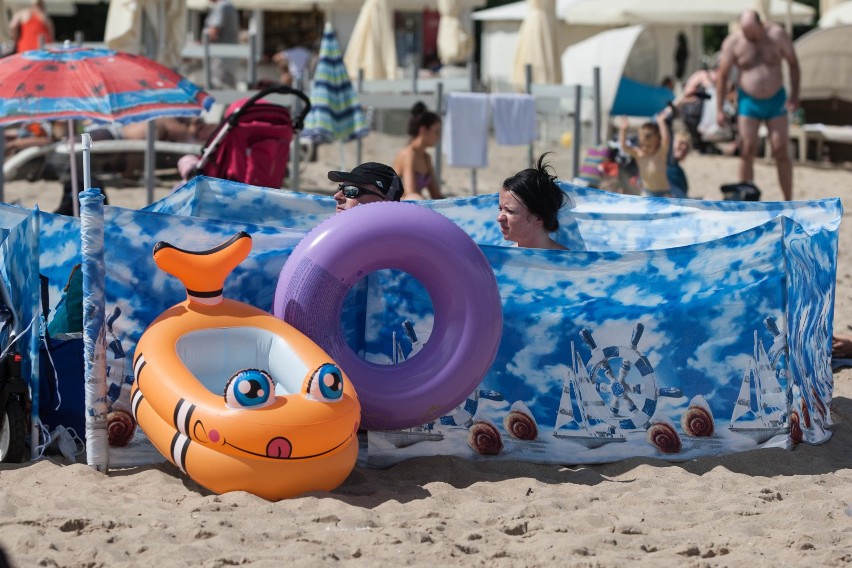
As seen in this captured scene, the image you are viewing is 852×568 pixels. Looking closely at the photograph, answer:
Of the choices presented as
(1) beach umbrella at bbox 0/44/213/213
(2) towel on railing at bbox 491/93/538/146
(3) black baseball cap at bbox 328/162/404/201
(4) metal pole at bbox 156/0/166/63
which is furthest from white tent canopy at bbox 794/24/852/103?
(3) black baseball cap at bbox 328/162/404/201

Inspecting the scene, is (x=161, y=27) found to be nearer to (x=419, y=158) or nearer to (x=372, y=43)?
(x=372, y=43)

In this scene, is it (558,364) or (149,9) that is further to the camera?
(149,9)

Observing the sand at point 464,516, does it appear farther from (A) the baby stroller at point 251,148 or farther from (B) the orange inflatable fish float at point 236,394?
(A) the baby stroller at point 251,148

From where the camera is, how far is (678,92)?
21.9 metres

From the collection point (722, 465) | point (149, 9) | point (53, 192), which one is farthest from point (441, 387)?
point (149, 9)

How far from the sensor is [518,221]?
4953 mm

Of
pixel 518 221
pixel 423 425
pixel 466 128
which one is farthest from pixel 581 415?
pixel 466 128

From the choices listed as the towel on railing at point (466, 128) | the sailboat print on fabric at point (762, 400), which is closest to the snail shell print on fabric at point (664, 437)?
the sailboat print on fabric at point (762, 400)

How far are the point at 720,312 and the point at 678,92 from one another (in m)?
18.1

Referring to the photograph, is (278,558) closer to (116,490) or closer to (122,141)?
(116,490)

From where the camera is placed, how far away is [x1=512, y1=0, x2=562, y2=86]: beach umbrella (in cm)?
1536

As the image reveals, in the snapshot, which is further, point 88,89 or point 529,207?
point 88,89

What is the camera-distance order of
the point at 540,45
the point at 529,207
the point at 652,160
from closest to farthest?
the point at 529,207 < the point at 652,160 < the point at 540,45

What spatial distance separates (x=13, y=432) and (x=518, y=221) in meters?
2.02
